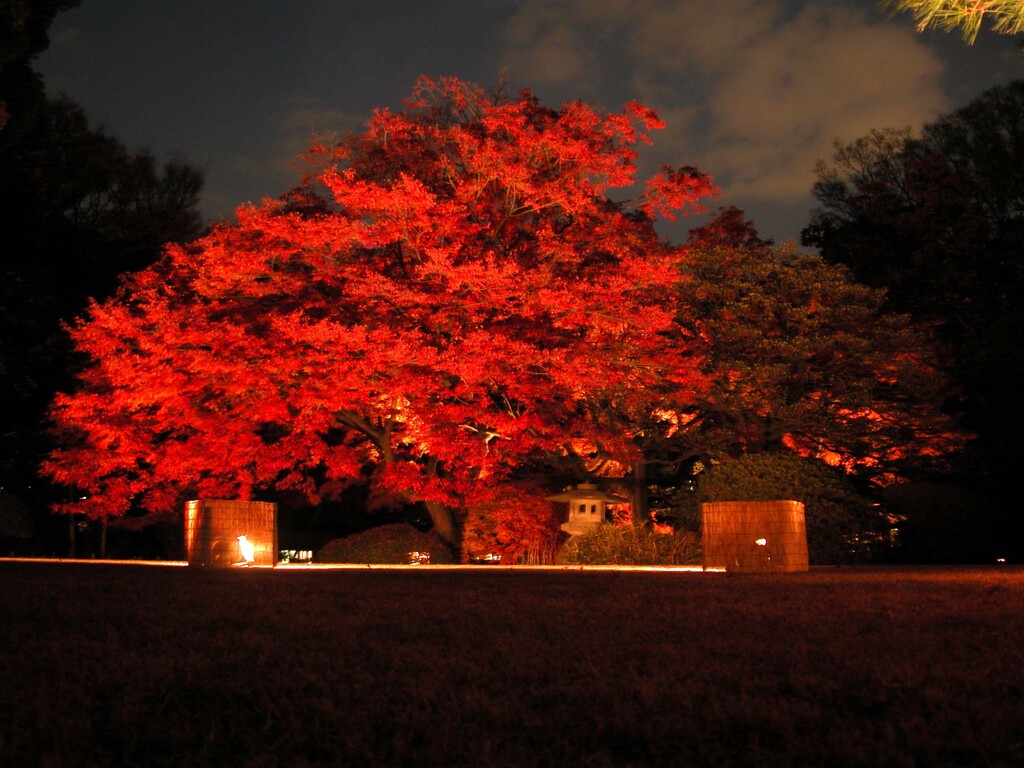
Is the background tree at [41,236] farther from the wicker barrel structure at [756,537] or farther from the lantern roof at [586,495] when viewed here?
the wicker barrel structure at [756,537]

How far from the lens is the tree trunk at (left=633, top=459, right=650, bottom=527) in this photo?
17188 millimetres

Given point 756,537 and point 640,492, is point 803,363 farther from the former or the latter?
point 756,537

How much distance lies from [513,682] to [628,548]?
9836mm

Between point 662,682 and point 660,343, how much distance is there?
12.2 metres

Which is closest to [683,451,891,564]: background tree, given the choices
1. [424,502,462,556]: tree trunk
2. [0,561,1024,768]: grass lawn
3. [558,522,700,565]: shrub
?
[558,522,700,565]: shrub

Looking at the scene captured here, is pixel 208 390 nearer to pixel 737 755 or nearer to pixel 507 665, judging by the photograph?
pixel 507 665

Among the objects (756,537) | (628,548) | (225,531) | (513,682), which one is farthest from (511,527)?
(513,682)

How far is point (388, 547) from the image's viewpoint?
16297 millimetres

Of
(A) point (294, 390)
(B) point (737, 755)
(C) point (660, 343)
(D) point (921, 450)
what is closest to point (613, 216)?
(C) point (660, 343)

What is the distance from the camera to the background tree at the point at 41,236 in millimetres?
17422

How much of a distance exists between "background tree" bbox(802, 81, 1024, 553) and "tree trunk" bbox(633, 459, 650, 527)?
5.53 m

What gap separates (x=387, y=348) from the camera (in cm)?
1335

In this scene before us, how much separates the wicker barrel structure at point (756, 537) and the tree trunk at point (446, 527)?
672cm

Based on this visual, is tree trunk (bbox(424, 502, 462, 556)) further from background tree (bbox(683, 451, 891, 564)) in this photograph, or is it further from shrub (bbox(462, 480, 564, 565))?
background tree (bbox(683, 451, 891, 564))
